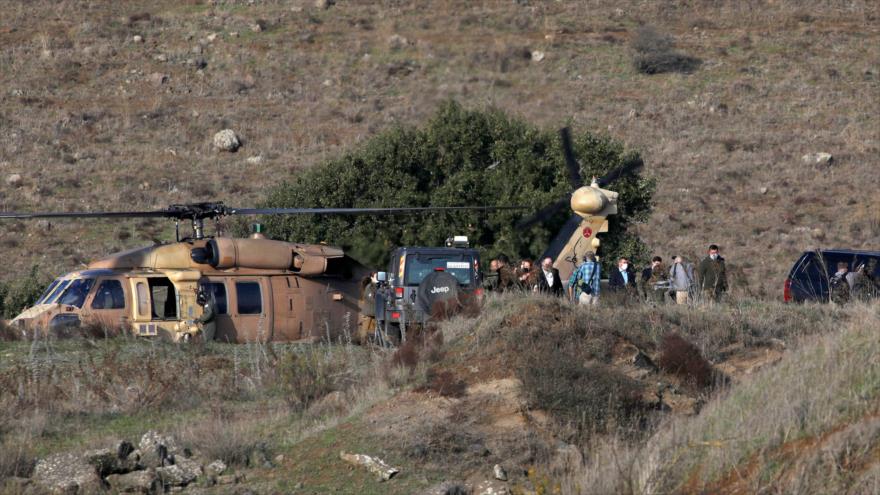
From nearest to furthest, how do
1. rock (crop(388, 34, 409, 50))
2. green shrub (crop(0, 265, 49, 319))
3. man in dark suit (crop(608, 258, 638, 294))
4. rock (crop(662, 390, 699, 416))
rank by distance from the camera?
rock (crop(662, 390, 699, 416)) < man in dark suit (crop(608, 258, 638, 294)) < green shrub (crop(0, 265, 49, 319)) < rock (crop(388, 34, 409, 50))

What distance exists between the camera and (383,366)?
15.0 metres

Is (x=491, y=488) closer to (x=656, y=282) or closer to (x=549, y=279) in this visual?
(x=549, y=279)

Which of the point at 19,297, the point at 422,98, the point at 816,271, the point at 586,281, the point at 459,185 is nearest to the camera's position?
the point at 586,281

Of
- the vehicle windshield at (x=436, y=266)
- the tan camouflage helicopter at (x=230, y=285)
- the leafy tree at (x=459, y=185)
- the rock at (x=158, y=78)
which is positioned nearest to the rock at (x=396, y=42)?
the rock at (x=158, y=78)

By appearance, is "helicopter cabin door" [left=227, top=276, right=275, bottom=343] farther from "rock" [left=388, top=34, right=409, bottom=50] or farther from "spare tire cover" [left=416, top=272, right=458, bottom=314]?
"rock" [left=388, top=34, right=409, bottom=50]

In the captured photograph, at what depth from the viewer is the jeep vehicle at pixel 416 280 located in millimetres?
20016

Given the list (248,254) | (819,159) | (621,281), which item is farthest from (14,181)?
(819,159)

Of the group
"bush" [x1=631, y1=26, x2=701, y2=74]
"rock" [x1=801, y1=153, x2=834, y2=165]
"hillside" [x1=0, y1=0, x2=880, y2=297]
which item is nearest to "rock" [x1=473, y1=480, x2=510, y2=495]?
"hillside" [x1=0, y1=0, x2=880, y2=297]

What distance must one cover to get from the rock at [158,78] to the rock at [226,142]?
6.07m

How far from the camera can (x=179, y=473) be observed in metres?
11.5

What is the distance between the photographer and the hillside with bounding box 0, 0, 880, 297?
3984 cm

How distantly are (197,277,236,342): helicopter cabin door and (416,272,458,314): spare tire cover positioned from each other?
302cm

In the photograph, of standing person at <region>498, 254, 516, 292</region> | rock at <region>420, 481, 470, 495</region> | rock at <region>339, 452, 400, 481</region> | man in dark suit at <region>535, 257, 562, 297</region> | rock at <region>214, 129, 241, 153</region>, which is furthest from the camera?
rock at <region>214, 129, 241, 153</region>

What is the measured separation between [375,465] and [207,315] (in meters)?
8.53
